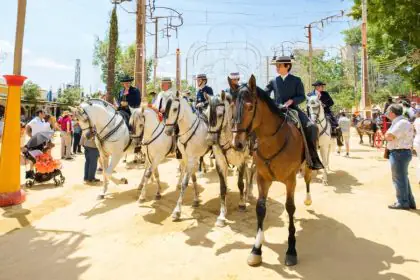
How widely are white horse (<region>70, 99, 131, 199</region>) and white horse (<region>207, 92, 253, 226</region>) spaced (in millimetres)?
2860

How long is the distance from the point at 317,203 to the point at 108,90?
57.9 feet

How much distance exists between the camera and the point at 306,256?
4.25 m

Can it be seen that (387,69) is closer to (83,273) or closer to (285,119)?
(285,119)

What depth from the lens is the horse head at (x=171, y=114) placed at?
18.5 feet

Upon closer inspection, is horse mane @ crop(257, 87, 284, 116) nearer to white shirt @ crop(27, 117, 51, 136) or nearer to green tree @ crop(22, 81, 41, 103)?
white shirt @ crop(27, 117, 51, 136)

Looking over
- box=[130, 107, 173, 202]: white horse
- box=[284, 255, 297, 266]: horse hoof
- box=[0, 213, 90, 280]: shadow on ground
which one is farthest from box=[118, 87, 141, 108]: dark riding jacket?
box=[284, 255, 297, 266]: horse hoof

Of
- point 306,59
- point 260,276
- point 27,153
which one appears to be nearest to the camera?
point 260,276

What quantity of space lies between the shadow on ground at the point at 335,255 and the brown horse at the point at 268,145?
0.26m

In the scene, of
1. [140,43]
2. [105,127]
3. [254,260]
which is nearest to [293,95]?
[254,260]

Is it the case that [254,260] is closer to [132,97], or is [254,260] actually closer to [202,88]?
[202,88]

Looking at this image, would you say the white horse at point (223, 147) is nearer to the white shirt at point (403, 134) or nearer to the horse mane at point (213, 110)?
the horse mane at point (213, 110)

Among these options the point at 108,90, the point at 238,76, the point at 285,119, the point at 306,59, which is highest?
the point at 306,59

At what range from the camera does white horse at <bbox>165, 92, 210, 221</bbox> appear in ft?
18.8

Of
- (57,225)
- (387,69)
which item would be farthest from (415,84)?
(57,225)
